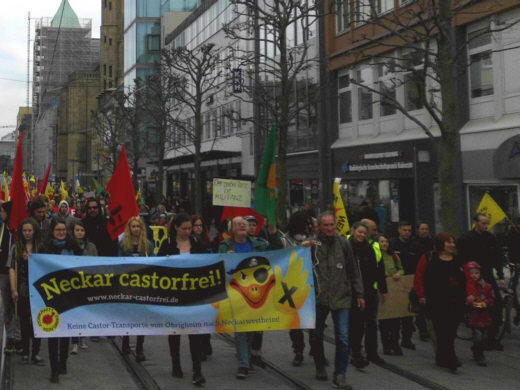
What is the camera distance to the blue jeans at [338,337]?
644 centimetres

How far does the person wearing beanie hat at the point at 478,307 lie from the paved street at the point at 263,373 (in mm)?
197

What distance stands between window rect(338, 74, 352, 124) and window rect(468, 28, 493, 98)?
6794 mm

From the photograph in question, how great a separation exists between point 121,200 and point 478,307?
4.78 m

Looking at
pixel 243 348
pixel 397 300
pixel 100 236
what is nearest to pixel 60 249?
pixel 243 348

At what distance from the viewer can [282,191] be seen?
1877 centimetres

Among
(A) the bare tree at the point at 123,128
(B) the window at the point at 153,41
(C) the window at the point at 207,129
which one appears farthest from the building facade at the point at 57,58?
(C) the window at the point at 207,129

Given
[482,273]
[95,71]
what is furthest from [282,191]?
[95,71]

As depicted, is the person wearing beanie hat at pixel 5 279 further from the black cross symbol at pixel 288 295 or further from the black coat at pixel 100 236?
the black cross symbol at pixel 288 295

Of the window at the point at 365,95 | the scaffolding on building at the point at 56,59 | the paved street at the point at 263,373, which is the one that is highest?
the scaffolding on building at the point at 56,59

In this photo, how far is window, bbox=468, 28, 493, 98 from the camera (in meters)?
18.3

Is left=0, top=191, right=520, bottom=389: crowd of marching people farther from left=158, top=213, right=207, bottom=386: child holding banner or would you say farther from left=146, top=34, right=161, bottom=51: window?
left=146, top=34, right=161, bottom=51: window

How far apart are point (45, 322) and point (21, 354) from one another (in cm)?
→ 142

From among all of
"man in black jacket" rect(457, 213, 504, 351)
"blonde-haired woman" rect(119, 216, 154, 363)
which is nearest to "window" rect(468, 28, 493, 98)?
"man in black jacket" rect(457, 213, 504, 351)

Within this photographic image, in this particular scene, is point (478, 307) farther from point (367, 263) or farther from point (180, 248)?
point (180, 248)
